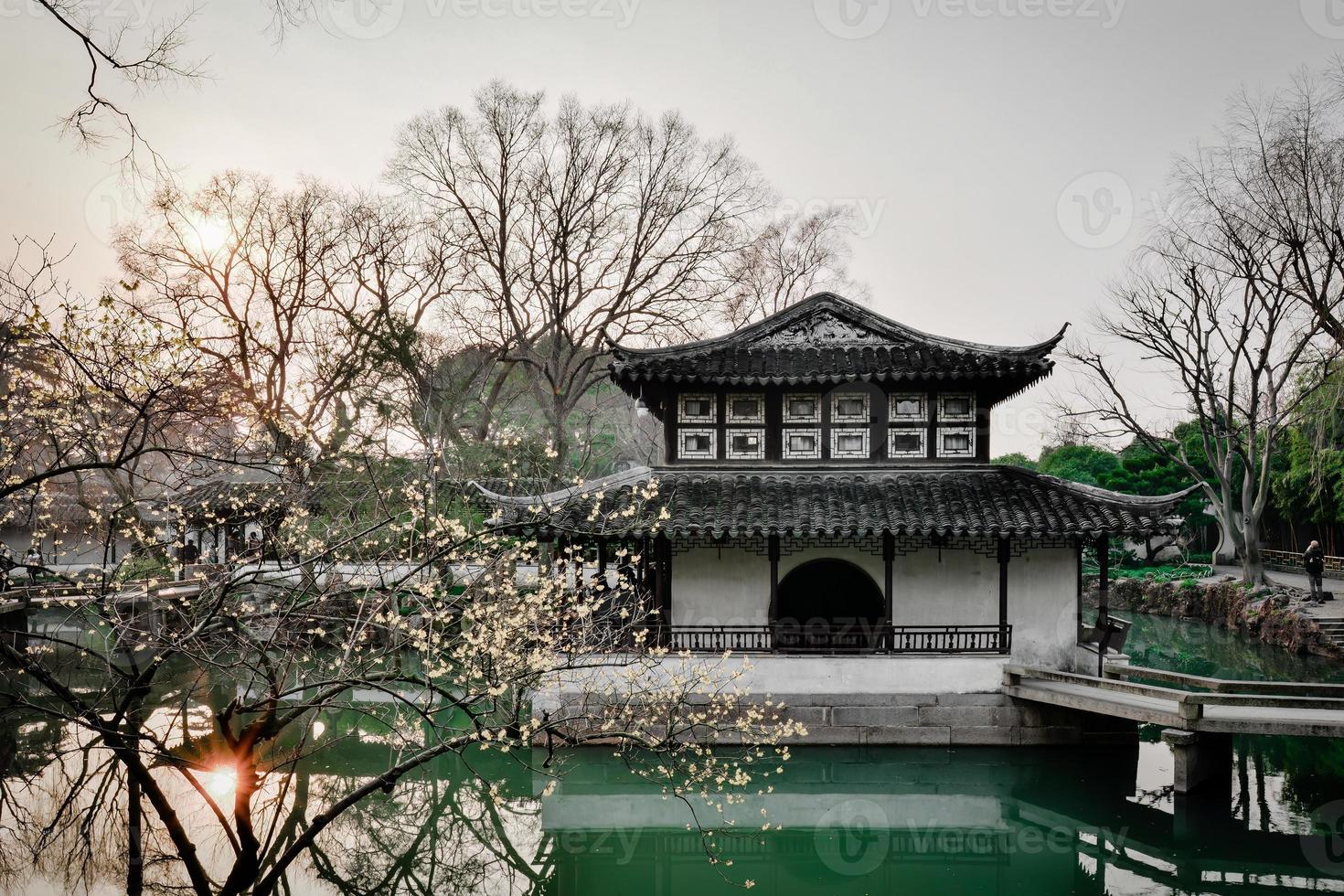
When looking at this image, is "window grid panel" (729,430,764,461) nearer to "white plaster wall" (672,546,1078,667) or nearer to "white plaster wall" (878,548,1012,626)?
"white plaster wall" (672,546,1078,667)

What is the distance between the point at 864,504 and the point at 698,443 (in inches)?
119

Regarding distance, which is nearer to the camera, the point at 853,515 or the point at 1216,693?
the point at 1216,693

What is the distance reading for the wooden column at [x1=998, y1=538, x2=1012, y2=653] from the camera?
43.0 ft

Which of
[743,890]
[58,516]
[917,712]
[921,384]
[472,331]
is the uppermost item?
[472,331]

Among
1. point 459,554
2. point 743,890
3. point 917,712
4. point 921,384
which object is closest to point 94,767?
point 459,554

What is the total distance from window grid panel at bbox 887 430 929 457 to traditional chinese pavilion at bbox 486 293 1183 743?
22 mm

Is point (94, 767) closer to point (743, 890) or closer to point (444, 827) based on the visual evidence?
point (444, 827)

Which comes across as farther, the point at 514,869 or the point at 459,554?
the point at 514,869

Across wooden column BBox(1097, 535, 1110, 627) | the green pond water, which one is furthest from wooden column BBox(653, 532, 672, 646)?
wooden column BBox(1097, 535, 1110, 627)

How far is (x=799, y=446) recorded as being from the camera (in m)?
14.3

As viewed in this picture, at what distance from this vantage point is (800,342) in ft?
47.6

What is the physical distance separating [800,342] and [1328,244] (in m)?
13.9

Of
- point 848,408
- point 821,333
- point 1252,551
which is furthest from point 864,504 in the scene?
point 1252,551

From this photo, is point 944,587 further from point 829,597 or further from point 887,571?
point 829,597
